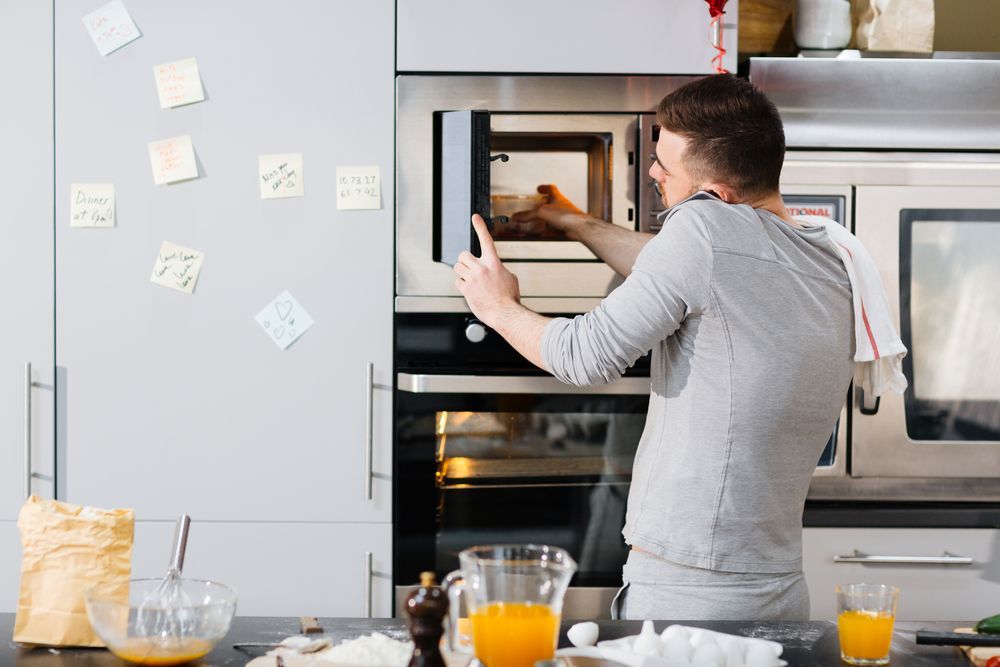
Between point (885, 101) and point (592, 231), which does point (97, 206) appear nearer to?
point (592, 231)

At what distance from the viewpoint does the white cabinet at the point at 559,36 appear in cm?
221

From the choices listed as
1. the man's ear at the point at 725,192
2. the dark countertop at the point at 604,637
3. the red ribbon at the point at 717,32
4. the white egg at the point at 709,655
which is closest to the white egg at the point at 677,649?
the white egg at the point at 709,655

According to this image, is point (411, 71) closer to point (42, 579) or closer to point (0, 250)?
point (0, 250)

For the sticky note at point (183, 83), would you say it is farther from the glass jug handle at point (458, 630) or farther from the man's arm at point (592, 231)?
the glass jug handle at point (458, 630)

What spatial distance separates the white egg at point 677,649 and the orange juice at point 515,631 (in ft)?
0.57

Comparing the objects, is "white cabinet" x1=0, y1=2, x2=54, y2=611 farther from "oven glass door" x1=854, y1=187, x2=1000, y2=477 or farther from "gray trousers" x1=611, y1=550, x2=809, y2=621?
"oven glass door" x1=854, y1=187, x2=1000, y2=477

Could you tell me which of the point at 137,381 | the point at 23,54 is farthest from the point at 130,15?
the point at 137,381

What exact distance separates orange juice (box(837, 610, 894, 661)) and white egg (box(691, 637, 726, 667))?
6.6 inches

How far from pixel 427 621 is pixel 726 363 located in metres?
0.71

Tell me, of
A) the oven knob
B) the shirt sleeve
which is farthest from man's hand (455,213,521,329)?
the oven knob

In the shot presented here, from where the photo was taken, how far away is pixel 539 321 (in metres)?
1.65

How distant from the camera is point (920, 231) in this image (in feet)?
7.45

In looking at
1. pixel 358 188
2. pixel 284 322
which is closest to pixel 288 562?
pixel 284 322

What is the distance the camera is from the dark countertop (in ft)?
3.89
